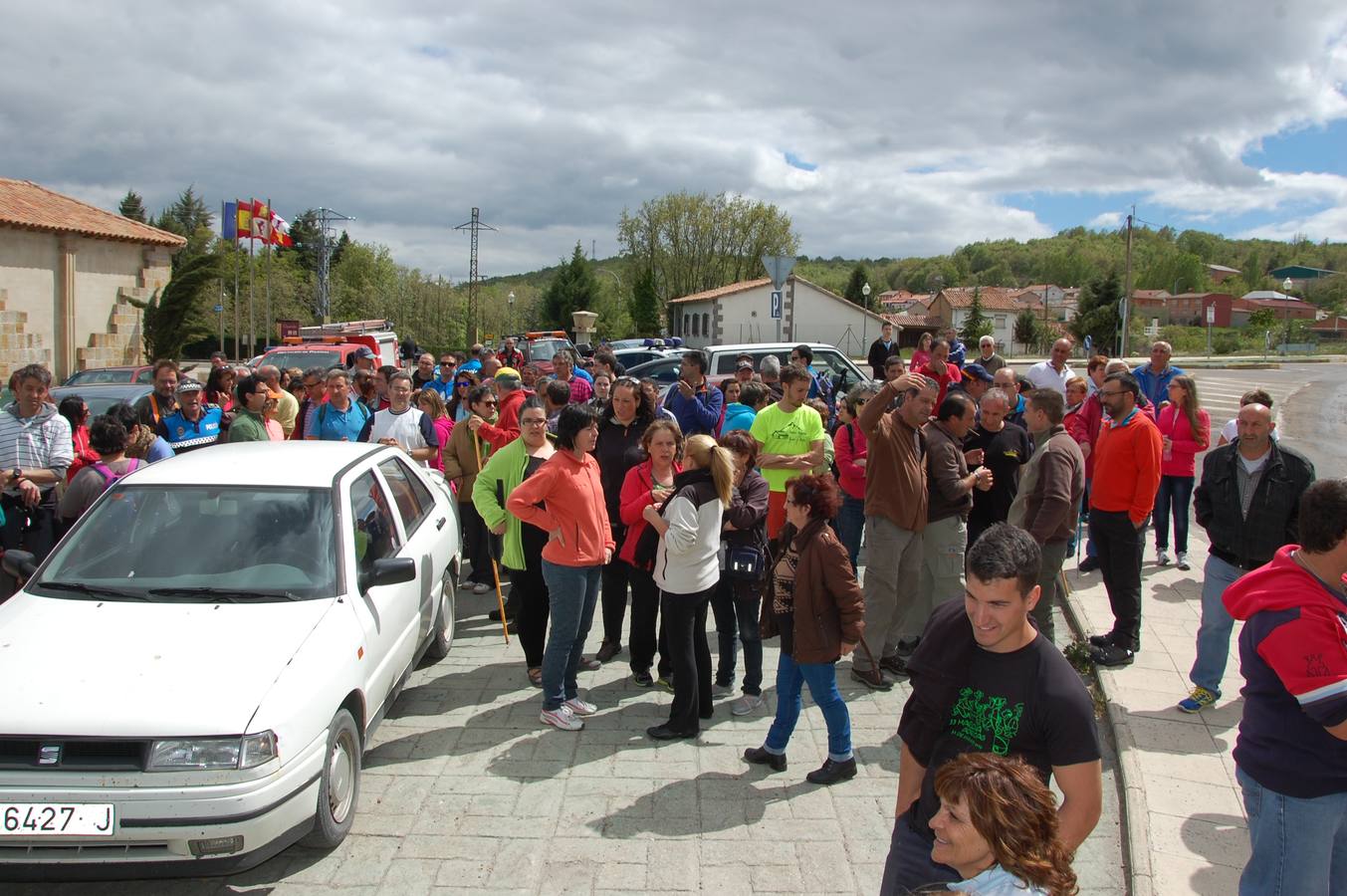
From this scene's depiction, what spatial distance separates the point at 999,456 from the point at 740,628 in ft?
8.00

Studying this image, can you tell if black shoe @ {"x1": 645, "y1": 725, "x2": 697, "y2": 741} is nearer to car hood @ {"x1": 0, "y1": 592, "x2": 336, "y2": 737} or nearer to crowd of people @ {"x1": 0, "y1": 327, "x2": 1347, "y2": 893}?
crowd of people @ {"x1": 0, "y1": 327, "x2": 1347, "y2": 893}

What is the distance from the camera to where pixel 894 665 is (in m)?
6.14

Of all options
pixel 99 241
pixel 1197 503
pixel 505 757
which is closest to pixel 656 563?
pixel 505 757

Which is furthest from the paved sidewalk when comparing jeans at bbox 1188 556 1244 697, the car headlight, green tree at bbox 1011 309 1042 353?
green tree at bbox 1011 309 1042 353

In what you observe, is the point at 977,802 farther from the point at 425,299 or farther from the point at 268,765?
the point at 425,299

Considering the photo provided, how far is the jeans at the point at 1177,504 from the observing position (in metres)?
8.33

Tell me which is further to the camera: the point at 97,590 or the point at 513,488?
the point at 513,488

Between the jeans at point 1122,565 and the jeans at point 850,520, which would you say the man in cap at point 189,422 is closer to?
the jeans at point 850,520

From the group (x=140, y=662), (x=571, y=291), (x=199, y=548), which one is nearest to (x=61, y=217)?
(x=199, y=548)

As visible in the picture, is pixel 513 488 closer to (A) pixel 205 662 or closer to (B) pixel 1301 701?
(A) pixel 205 662

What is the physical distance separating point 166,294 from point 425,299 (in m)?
35.6

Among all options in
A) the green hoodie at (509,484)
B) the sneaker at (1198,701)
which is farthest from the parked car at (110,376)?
the sneaker at (1198,701)

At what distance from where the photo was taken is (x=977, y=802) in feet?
6.33

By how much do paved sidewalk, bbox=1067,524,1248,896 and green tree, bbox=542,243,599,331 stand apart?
5489cm
